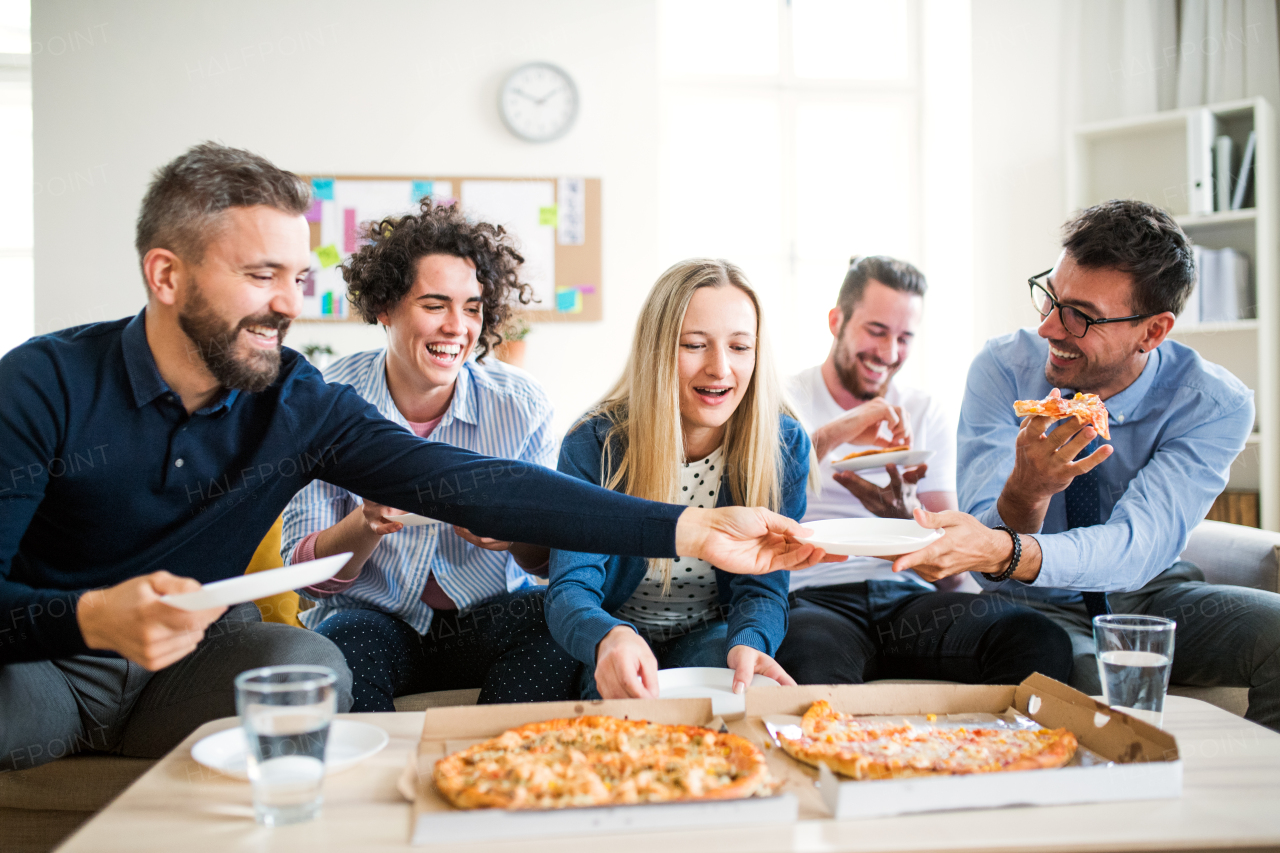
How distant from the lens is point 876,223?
14.9 ft

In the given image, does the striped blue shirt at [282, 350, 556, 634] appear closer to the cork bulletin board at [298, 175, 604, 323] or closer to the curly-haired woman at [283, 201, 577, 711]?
the curly-haired woman at [283, 201, 577, 711]

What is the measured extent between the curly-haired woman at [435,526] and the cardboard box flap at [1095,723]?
33.7 inches

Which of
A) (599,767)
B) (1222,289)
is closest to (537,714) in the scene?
(599,767)

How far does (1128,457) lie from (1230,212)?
194 centimetres

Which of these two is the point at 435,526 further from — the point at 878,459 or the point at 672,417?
the point at 878,459

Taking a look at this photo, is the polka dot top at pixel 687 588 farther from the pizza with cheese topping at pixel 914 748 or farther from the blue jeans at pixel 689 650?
the pizza with cheese topping at pixel 914 748

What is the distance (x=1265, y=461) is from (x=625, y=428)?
2804 millimetres

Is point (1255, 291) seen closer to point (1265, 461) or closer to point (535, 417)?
point (1265, 461)

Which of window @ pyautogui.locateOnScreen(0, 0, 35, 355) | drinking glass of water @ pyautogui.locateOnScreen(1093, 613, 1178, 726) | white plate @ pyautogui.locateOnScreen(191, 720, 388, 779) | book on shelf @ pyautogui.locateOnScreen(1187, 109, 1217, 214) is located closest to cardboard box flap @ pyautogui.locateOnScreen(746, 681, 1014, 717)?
drinking glass of water @ pyautogui.locateOnScreen(1093, 613, 1178, 726)

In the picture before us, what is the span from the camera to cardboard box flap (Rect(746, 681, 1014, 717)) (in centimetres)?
111

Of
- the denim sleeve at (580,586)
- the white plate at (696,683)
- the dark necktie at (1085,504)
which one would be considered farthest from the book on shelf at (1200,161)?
the white plate at (696,683)

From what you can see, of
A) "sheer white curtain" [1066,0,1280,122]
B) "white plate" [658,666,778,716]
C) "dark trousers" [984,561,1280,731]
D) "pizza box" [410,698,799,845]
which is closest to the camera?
"pizza box" [410,698,799,845]

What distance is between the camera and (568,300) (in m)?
4.11

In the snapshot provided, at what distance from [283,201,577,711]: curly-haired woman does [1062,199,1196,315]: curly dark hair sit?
47.6 inches
